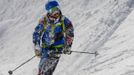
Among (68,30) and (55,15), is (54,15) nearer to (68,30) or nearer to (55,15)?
(55,15)

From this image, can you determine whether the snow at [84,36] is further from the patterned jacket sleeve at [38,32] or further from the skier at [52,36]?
the patterned jacket sleeve at [38,32]

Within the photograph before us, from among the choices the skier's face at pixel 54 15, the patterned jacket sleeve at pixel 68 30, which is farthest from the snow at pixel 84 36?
the skier's face at pixel 54 15

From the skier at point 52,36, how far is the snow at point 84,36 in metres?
1.00

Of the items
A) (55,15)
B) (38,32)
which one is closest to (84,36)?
(38,32)

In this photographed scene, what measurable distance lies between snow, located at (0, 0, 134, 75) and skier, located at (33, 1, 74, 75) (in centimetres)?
100

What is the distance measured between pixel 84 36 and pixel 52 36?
5086mm

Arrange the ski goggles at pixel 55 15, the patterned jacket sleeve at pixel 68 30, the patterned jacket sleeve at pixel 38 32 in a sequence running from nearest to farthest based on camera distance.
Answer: the ski goggles at pixel 55 15, the patterned jacket sleeve at pixel 68 30, the patterned jacket sleeve at pixel 38 32

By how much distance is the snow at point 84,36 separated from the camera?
33.4 feet

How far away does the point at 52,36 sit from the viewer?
10047 millimetres

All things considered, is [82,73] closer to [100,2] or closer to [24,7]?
[100,2]

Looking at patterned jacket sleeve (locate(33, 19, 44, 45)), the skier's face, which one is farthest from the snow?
the skier's face

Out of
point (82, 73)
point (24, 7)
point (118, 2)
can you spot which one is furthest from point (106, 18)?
point (24, 7)

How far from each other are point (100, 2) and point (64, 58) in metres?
3.79

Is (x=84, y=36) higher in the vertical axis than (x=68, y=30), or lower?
lower
